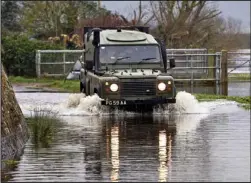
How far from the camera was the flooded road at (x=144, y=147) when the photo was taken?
11.1 m

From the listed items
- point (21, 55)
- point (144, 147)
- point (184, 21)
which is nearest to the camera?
point (144, 147)

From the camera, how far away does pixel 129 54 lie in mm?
22078

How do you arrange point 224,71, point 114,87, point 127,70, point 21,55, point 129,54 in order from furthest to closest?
1. point 21,55
2. point 224,71
3. point 129,54
4. point 127,70
5. point 114,87

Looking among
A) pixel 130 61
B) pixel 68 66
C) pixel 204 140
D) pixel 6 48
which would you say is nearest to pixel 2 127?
pixel 204 140

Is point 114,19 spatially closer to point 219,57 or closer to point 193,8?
point 193,8

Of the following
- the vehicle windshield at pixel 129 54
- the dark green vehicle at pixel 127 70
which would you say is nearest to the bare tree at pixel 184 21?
the dark green vehicle at pixel 127 70

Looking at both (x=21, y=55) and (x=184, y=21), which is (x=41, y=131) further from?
(x=184, y=21)

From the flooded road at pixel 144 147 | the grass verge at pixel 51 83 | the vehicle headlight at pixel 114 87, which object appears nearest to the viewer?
the flooded road at pixel 144 147

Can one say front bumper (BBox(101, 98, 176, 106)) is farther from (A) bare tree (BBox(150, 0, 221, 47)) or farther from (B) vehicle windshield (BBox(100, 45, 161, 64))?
(A) bare tree (BBox(150, 0, 221, 47))

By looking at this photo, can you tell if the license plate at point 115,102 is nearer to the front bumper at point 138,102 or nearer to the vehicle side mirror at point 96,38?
the front bumper at point 138,102

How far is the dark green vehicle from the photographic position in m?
20.5

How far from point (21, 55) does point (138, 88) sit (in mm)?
24660

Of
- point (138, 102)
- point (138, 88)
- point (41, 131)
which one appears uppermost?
point (138, 88)

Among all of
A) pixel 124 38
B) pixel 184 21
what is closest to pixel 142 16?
pixel 184 21
